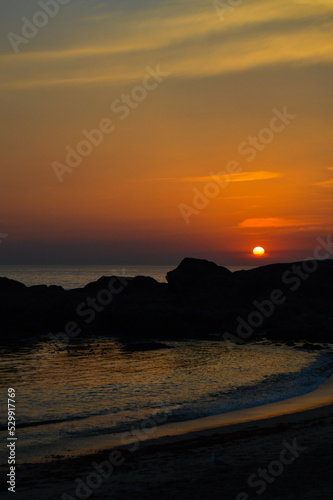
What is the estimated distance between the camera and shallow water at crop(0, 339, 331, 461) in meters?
15.8

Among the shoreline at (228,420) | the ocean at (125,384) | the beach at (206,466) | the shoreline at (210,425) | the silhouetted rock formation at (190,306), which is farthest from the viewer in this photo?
the silhouetted rock formation at (190,306)

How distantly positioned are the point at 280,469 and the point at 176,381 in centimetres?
1166

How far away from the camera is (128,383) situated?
22.0 meters

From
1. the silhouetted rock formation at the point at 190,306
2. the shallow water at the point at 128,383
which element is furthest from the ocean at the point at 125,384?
the silhouetted rock formation at the point at 190,306

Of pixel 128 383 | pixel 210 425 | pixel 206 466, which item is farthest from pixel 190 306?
pixel 206 466

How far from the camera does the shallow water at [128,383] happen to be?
51.8 ft

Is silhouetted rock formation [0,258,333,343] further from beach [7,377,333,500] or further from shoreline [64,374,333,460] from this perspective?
beach [7,377,333,500]

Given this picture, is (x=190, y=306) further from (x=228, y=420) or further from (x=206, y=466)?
(x=206, y=466)

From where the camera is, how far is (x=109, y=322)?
42.5 metres

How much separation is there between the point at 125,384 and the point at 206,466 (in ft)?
34.7

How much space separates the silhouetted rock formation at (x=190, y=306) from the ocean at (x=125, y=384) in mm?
5784

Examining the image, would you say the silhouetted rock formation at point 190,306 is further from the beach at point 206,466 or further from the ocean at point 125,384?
the beach at point 206,466

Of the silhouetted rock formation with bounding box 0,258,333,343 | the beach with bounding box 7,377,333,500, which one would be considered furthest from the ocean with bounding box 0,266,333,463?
the silhouetted rock formation with bounding box 0,258,333,343

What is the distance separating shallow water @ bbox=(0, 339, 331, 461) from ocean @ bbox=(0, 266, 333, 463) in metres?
0.03
